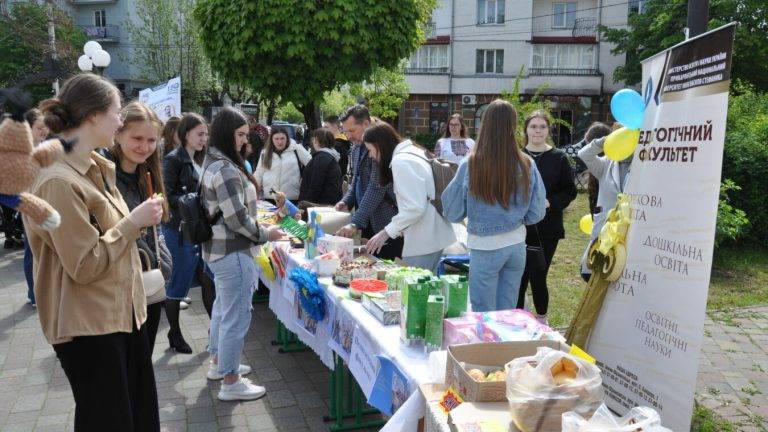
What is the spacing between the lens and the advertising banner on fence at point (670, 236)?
235 cm

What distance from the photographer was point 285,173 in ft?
21.4

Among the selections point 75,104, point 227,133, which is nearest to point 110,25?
point 227,133

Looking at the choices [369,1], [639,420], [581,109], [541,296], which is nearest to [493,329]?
[639,420]

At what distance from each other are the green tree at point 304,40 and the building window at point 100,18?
112ft

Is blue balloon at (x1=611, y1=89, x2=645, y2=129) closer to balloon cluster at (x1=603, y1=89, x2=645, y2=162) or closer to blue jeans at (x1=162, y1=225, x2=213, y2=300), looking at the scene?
balloon cluster at (x1=603, y1=89, x2=645, y2=162)

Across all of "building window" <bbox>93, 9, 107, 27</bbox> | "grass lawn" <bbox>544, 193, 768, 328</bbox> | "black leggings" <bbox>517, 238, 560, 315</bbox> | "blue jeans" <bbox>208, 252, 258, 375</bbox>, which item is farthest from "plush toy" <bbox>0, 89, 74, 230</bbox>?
"building window" <bbox>93, 9, 107, 27</bbox>

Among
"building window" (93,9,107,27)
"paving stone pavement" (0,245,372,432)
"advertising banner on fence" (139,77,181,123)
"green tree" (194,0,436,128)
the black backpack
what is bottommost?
"paving stone pavement" (0,245,372,432)

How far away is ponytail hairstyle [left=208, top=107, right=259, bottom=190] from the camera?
3.47 meters

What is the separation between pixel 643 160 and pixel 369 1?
264 inches

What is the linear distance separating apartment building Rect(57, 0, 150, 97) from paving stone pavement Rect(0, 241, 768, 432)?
34.6 m

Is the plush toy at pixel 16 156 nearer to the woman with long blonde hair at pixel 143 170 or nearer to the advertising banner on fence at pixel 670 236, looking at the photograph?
the woman with long blonde hair at pixel 143 170

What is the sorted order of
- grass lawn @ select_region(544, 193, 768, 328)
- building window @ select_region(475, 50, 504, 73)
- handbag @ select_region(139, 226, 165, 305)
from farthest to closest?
building window @ select_region(475, 50, 504, 73), grass lawn @ select_region(544, 193, 768, 328), handbag @ select_region(139, 226, 165, 305)

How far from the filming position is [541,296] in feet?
15.3

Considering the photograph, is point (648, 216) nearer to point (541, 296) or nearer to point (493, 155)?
point (493, 155)
